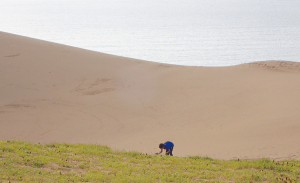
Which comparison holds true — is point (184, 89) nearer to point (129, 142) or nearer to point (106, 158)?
point (129, 142)

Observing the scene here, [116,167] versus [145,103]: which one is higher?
[145,103]

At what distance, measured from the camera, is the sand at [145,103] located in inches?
448

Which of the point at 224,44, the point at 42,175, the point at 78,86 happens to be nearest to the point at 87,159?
the point at 42,175

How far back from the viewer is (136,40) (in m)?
39.4

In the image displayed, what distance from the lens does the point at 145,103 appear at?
51.1 feet

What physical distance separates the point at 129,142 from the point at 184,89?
6.16m

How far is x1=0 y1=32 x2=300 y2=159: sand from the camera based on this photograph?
1138 cm

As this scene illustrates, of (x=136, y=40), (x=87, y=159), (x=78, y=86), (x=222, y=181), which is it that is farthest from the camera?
(x=136, y=40)

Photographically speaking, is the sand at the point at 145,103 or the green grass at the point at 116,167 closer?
the green grass at the point at 116,167

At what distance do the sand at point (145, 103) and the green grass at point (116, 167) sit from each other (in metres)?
2.42

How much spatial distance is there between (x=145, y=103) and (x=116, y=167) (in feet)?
28.6

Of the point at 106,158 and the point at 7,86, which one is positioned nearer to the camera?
the point at 106,158

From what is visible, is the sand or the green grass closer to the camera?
the green grass

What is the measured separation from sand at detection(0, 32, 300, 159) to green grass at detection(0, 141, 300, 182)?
2.42m
